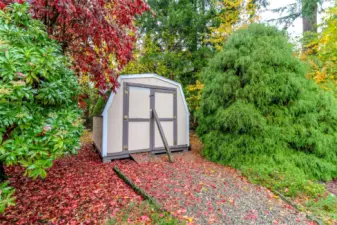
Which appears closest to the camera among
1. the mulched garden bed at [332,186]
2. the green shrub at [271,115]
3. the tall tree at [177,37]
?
the mulched garden bed at [332,186]

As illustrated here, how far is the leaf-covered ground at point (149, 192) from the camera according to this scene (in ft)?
8.71

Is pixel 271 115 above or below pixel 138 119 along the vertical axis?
above

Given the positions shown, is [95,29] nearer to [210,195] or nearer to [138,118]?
[138,118]

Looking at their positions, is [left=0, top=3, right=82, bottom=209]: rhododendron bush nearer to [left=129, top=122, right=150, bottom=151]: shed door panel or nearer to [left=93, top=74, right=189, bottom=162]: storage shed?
[left=93, top=74, right=189, bottom=162]: storage shed

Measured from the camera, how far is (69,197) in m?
3.17

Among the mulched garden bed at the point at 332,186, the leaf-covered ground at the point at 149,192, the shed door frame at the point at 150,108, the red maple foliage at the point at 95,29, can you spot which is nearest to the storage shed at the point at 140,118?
the shed door frame at the point at 150,108

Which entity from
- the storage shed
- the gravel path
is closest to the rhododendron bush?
the gravel path

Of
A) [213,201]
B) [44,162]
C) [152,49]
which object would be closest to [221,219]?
[213,201]

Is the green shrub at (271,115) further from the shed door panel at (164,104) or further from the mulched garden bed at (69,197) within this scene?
the mulched garden bed at (69,197)

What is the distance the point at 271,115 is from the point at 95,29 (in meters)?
4.45

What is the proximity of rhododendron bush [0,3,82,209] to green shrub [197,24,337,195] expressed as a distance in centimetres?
380

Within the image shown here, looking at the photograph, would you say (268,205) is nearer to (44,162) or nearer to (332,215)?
(332,215)

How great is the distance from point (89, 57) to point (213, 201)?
355cm

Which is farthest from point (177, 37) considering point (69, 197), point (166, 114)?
point (69, 197)
